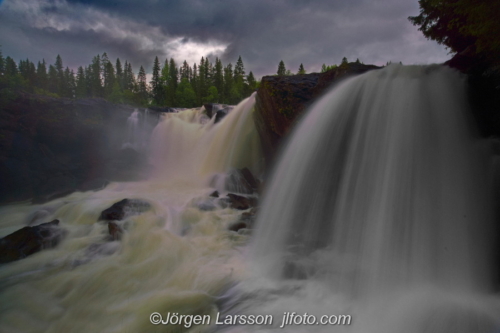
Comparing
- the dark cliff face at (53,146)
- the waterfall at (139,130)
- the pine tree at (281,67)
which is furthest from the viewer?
the pine tree at (281,67)

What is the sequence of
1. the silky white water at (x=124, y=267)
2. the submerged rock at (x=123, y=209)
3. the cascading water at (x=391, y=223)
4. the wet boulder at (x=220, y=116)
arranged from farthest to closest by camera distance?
the wet boulder at (x=220, y=116), the submerged rock at (x=123, y=209), the silky white water at (x=124, y=267), the cascading water at (x=391, y=223)

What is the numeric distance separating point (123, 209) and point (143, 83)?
89.4 m

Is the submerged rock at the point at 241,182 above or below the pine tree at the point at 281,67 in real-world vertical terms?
below

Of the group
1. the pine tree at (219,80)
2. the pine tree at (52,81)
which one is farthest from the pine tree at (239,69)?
the pine tree at (52,81)

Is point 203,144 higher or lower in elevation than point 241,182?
higher

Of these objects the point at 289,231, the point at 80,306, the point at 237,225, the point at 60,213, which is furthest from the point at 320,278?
the point at 60,213

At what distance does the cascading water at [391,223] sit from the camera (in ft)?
11.7

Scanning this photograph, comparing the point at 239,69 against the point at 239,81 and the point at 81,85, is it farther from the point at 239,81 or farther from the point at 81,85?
the point at 81,85

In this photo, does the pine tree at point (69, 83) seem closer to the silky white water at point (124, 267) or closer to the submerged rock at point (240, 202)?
the silky white water at point (124, 267)

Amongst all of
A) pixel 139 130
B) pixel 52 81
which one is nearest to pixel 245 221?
pixel 139 130

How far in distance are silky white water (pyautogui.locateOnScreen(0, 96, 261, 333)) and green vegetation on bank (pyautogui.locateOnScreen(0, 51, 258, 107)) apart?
52473 millimetres

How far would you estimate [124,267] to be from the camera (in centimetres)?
574

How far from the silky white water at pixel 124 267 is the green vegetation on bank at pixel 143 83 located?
52473mm

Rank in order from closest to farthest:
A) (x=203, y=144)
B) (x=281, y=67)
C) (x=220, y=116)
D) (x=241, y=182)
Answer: (x=241, y=182) < (x=203, y=144) < (x=220, y=116) < (x=281, y=67)
